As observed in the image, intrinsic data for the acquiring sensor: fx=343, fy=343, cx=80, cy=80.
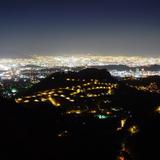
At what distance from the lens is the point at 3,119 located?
79.4ft

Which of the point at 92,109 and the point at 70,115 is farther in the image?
the point at 92,109

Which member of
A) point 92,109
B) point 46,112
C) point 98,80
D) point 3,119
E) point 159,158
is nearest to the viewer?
point 159,158

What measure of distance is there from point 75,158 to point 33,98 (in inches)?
606

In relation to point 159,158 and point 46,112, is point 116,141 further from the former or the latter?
point 46,112

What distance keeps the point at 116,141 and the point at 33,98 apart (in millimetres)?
12636

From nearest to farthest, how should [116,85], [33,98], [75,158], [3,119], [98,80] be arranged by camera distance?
[75,158] → [3,119] → [33,98] → [116,85] → [98,80]

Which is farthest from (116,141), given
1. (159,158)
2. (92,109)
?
(92,109)

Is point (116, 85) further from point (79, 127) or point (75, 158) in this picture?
point (75, 158)

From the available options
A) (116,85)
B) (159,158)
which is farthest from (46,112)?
(116,85)

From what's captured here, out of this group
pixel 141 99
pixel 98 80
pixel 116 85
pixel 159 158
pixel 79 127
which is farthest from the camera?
pixel 98 80

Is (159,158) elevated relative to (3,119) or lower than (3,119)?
lower

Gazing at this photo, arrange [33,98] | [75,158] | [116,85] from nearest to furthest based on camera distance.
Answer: [75,158] < [33,98] < [116,85]

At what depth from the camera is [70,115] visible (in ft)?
98.1

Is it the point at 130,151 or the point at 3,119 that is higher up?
the point at 3,119
